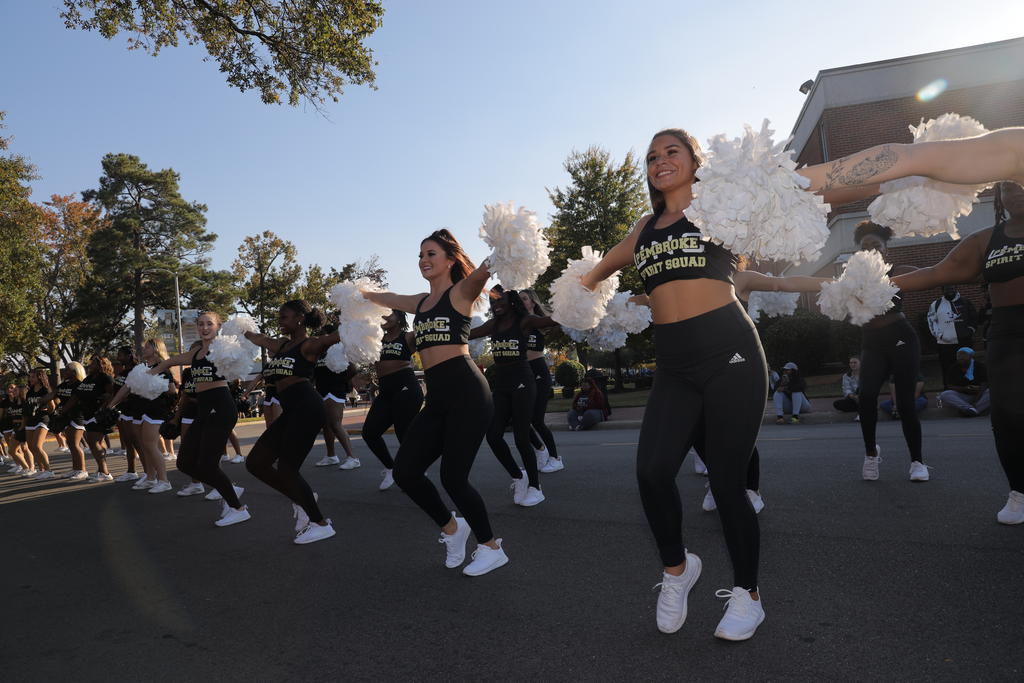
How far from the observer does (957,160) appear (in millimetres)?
2266

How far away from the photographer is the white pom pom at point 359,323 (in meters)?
5.66

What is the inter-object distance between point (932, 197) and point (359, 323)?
417 cm

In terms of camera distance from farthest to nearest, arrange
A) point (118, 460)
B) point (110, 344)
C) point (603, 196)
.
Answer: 1. point (110, 344)
2. point (603, 196)
3. point (118, 460)

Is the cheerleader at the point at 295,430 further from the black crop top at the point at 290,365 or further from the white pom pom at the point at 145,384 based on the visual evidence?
the white pom pom at the point at 145,384

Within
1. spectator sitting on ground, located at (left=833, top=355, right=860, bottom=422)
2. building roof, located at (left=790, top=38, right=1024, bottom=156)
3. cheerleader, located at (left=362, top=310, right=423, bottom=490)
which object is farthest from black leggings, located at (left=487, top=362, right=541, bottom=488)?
building roof, located at (left=790, top=38, right=1024, bottom=156)

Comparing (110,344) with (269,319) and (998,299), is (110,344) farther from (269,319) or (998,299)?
(998,299)

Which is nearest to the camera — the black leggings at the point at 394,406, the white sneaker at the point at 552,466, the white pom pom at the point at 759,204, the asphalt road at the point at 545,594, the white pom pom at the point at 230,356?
the white pom pom at the point at 759,204

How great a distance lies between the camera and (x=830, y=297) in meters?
4.19

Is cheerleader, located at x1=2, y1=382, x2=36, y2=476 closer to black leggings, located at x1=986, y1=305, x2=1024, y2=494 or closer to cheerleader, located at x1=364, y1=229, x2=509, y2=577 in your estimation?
cheerleader, located at x1=364, y1=229, x2=509, y2=577

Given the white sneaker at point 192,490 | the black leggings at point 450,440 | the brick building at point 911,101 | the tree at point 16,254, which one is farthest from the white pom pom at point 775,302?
the tree at point 16,254

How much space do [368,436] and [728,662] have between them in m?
5.38

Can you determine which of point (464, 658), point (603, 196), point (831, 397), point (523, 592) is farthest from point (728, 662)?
point (603, 196)

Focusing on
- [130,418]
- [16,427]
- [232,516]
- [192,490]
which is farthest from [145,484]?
[16,427]

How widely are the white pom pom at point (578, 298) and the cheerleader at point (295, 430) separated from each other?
2372 mm
